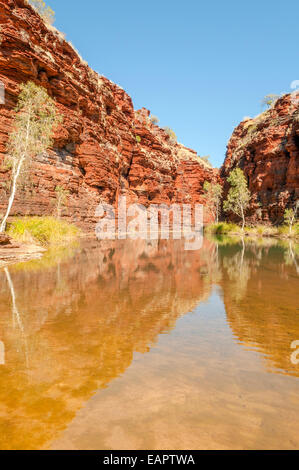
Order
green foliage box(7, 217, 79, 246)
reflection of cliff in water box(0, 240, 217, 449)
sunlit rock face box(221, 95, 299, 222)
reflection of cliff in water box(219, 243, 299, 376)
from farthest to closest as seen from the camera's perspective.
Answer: sunlit rock face box(221, 95, 299, 222) < green foliage box(7, 217, 79, 246) < reflection of cliff in water box(219, 243, 299, 376) < reflection of cliff in water box(0, 240, 217, 449)

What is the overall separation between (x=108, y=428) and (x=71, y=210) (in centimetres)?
3085

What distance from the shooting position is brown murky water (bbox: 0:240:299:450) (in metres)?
1.87

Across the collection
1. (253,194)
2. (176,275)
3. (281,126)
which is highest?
(281,126)

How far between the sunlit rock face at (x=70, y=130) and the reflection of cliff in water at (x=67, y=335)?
14.5 metres

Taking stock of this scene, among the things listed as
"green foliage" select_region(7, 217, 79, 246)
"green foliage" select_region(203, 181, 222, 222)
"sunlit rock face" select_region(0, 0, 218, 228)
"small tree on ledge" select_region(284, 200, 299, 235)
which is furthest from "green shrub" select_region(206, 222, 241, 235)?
"green foliage" select_region(7, 217, 79, 246)

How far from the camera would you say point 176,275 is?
8703mm

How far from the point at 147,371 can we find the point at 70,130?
33.1 metres

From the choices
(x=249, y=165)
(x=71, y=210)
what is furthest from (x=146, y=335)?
(x=249, y=165)

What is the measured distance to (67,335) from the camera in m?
3.63

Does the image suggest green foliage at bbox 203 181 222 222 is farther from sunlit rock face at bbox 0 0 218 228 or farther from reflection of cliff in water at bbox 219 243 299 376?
reflection of cliff in water at bbox 219 243 299 376

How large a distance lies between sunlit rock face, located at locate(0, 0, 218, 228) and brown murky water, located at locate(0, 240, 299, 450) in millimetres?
16384

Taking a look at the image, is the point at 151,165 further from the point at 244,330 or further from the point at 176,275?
the point at 244,330

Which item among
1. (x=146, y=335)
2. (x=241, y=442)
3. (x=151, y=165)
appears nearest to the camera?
(x=241, y=442)

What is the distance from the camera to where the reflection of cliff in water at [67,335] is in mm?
2104
